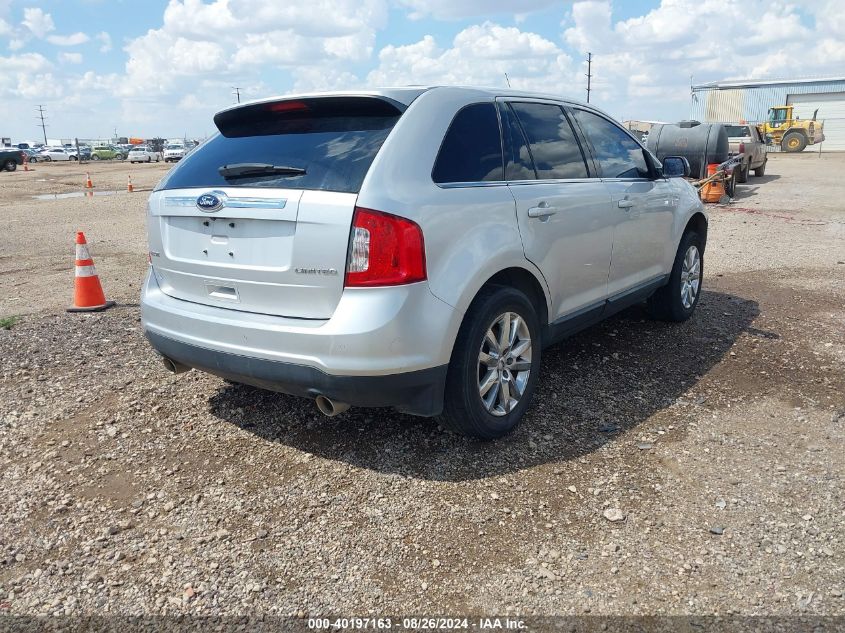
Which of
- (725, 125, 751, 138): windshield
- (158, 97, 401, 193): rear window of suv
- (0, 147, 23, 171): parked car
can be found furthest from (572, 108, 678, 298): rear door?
(0, 147, 23, 171): parked car

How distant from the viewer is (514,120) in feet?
13.0

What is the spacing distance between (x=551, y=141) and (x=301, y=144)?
166 centimetres

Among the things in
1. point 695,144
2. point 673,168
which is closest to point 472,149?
point 673,168

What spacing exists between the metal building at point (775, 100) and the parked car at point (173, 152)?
42.6 m

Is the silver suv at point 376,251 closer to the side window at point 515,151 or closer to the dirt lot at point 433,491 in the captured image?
the side window at point 515,151

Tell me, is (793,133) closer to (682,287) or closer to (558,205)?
(682,287)

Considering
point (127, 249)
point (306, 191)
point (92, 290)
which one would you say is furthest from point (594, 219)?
point (127, 249)

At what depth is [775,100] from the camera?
53812 millimetres

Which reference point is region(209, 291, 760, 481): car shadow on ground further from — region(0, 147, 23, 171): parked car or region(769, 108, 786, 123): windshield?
region(0, 147, 23, 171): parked car

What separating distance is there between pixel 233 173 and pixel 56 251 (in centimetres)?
870

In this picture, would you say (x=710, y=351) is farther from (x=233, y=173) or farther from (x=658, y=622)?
(x=233, y=173)

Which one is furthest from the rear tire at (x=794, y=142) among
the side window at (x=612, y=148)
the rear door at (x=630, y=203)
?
the side window at (x=612, y=148)

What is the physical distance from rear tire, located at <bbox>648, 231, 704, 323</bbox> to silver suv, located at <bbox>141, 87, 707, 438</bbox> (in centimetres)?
191

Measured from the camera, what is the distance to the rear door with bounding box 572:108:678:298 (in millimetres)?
4676
